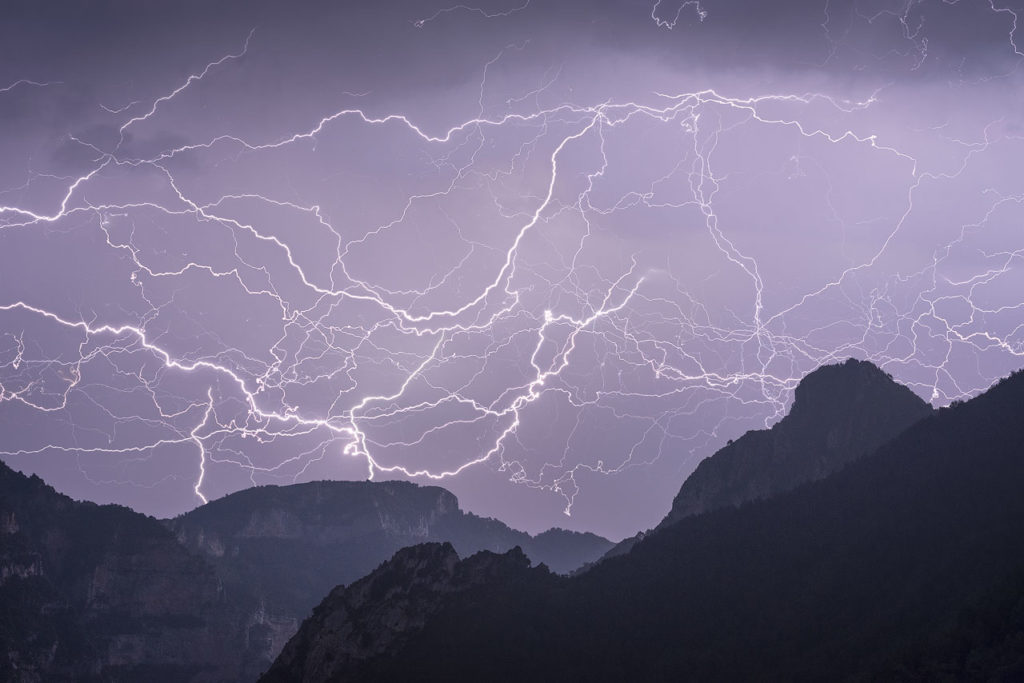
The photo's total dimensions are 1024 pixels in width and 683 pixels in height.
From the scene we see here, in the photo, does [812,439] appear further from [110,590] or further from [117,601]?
[110,590]

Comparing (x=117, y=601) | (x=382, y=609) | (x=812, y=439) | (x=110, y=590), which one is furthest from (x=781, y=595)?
(x=110, y=590)

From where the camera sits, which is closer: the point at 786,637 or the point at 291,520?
the point at 786,637

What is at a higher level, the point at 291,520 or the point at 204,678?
the point at 291,520

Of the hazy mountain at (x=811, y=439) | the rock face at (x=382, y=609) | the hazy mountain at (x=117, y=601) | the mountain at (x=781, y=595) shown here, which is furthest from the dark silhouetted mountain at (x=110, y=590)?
the hazy mountain at (x=811, y=439)

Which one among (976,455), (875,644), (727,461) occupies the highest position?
(727,461)

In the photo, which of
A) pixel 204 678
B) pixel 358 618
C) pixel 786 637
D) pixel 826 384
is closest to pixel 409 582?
pixel 358 618

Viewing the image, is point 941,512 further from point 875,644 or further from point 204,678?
point 204,678
